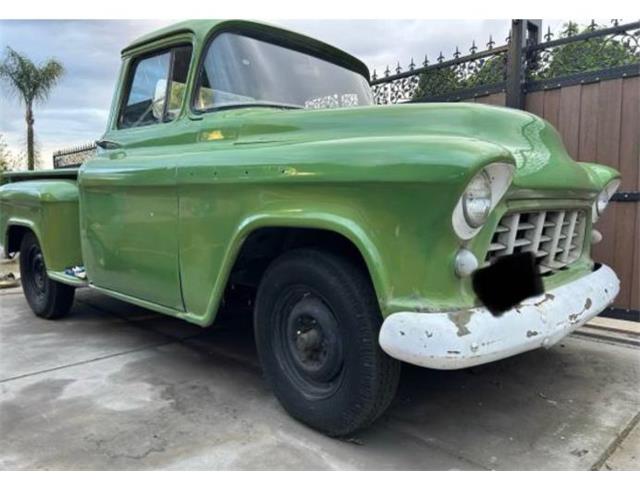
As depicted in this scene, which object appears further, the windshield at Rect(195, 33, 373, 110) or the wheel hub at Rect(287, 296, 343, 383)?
the windshield at Rect(195, 33, 373, 110)

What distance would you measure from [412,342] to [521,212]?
88 centimetres

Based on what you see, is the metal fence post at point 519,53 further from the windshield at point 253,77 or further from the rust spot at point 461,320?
the rust spot at point 461,320

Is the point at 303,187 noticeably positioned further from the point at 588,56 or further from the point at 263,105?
the point at 588,56

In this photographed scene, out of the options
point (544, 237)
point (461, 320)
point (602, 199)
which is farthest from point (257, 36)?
point (602, 199)

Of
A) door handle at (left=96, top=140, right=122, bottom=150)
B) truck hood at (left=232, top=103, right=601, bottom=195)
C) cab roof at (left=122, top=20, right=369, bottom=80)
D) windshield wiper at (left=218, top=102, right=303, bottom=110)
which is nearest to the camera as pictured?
truck hood at (left=232, top=103, right=601, bottom=195)

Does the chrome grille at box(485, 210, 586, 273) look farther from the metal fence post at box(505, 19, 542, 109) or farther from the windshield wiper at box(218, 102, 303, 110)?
the metal fence post at box(505, 19, 542, 109)

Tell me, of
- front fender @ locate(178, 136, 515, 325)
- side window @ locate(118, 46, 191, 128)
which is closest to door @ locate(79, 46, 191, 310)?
side window @ locate(118, 46, 191, 128)

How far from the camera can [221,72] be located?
10.6 feet

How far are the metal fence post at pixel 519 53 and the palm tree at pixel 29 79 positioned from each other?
14.7 meters

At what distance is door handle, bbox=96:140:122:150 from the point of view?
3.93 meters

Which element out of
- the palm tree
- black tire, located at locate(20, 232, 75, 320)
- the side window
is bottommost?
black tire, located at locate(20, 232, 75, 320)

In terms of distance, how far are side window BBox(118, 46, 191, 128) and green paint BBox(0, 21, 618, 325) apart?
0.10 metres

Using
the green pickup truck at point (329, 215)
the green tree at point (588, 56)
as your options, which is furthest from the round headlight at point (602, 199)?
the green tree at point (588, 56)

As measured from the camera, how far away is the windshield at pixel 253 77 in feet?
10.5
